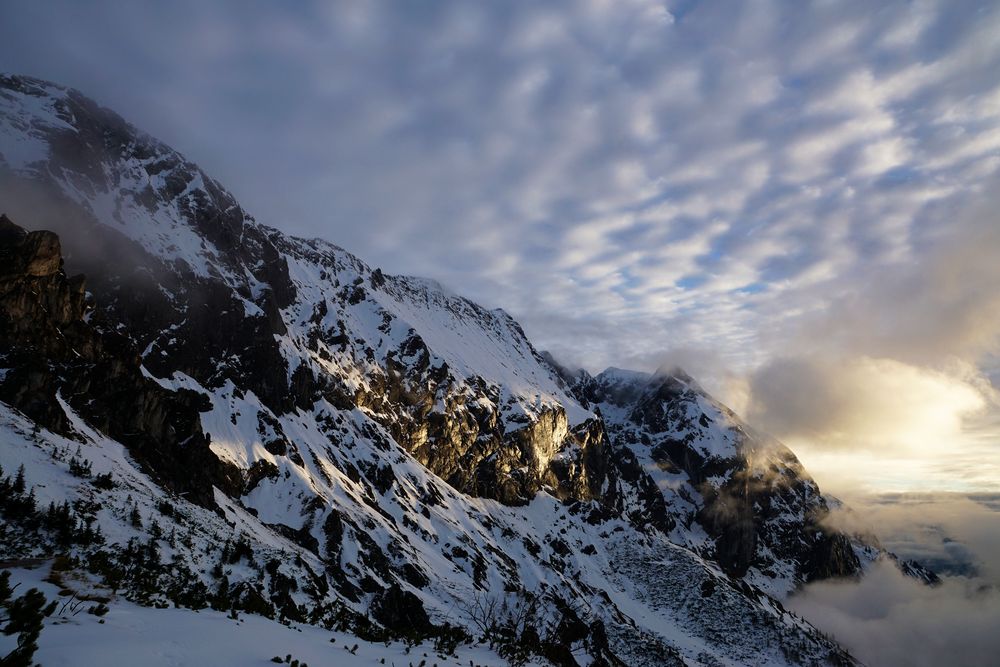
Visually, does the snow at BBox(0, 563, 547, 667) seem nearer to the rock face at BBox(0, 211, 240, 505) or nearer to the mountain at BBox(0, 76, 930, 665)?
the mountain at BBox(0, 76, 930, 665)

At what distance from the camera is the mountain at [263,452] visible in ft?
101

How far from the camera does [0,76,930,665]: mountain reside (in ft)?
101

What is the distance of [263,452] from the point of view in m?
83.3

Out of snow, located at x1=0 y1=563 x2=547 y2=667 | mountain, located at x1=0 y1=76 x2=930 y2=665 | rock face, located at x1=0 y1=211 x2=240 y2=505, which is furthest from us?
rock face, located at x1=0 y1=211 x2=240 y2=505

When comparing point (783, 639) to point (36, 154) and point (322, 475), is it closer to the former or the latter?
point (322, 475)

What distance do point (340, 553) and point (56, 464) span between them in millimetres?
47887

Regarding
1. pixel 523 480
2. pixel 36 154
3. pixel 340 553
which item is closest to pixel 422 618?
pixel 340 553

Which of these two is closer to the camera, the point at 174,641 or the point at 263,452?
the point at 174,641

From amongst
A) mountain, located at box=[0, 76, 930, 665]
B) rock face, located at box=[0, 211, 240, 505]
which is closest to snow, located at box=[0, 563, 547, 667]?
mountain, located at box=[0, 76, 930, 665]

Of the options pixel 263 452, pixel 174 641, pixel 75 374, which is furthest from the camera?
pixel 263 452

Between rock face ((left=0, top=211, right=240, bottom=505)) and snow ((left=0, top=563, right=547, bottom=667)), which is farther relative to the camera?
rock face ((left=0, top=211, right=240, bottom=505))

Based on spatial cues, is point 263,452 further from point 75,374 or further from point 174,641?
point 174,641

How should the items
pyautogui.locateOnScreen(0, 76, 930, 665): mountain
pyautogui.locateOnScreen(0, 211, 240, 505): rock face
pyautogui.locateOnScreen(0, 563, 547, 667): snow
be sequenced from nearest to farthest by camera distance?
pyautogui.locateOnScreen(0, 563, 547, 667): snow, pyautogui.locateOnScreen(0, 76, 930, 665): mountain, pyautogui.locateOnScreen(0, 211, 240, 505): rock face

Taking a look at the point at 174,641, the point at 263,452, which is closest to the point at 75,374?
the point at 263,452
